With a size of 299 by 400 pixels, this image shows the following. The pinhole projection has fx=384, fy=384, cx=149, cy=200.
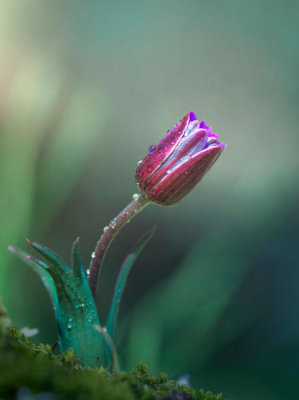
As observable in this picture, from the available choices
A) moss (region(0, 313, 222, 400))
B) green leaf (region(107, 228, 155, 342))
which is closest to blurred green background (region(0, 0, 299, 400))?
green leaf (region(107, 228, 155, 342))

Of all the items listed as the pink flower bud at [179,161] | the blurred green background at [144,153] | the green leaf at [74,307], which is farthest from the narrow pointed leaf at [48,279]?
the blurred green background at [144,153]

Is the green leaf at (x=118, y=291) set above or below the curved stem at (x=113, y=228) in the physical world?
below

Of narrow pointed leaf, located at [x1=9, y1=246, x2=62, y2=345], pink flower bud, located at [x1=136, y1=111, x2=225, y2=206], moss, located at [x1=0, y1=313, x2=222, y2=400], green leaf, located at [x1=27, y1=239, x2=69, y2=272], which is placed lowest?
moss, located at [x1=0, y1=313, x2=222, y2=400]

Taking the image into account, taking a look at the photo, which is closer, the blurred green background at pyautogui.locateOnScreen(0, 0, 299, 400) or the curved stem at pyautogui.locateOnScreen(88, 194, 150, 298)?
the curved stem at pyautogui.locateOnScreen(88, 194, 150, 298)

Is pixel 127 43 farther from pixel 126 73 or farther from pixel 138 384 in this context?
pixel 138 384

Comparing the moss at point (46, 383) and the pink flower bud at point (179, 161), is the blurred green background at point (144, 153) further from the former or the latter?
the moss at point (46, 383)

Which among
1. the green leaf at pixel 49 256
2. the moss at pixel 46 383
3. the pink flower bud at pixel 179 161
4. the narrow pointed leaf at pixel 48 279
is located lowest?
the moss at pixel 46 383

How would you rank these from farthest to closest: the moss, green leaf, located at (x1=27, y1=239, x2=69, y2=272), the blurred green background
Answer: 1. the blurred green background
2. green leaf, located at (x1=27, y1=239, x2=69, y2=272)
3. the moss

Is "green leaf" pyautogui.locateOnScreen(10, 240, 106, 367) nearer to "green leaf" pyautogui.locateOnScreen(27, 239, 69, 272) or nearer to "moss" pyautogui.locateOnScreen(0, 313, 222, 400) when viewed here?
"green leaf" pyautogui.locateOnScreen(27, 239, 69, 272)
